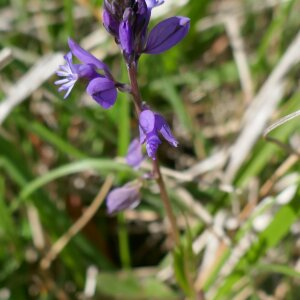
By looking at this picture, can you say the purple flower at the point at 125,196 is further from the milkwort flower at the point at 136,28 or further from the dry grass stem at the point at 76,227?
the dry grass stem at the point at 76,227

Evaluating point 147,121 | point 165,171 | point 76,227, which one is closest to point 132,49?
point 147,121

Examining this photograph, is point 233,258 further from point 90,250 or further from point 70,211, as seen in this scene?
point 70,211

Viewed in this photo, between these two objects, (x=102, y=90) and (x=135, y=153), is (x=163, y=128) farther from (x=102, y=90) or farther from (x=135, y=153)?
(x=135, y=153)

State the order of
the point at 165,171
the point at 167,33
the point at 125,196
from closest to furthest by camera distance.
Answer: the point at 167,33 < the point at 125,196 < the point at 165,171

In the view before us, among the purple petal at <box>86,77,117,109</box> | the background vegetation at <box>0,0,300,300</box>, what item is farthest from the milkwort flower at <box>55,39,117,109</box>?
the background vegetation at <box>0,0,300,300</box>

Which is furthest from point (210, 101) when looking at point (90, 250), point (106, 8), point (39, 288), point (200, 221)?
point (106, 8)

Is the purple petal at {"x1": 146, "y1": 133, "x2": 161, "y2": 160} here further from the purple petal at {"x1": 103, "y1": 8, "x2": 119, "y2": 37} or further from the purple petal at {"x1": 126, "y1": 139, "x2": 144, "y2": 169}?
the purple petal at {"x1": 126, "y1": 139, "x2": 144, "y2": 169}

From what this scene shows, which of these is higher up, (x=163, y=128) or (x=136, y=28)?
(x=136, y=28)
